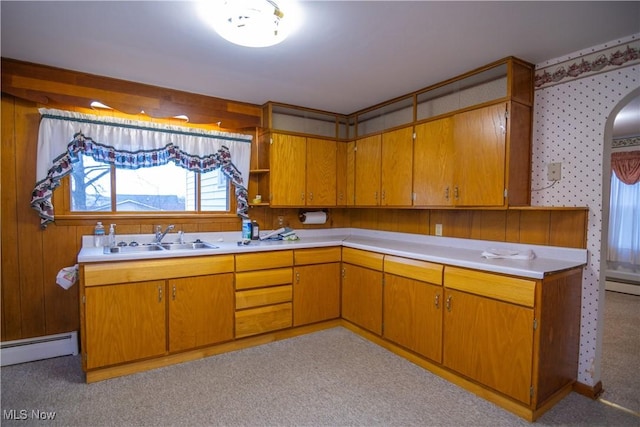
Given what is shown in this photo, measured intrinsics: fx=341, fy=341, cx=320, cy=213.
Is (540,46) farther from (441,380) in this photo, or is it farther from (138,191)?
(138,191)

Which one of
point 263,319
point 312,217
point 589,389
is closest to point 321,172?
point 312,217

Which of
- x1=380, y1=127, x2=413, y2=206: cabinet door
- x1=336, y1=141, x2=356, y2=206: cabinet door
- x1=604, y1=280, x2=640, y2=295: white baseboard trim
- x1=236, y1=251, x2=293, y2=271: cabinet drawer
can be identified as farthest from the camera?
x1=604, y1=280, x2=640, y2=295: white baseboard trim

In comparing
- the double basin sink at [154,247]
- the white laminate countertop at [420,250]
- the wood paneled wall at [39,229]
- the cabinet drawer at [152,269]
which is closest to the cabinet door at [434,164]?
the wood paneled wall at [39,229]

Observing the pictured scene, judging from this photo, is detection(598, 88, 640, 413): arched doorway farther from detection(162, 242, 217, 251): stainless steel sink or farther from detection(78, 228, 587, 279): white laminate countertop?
detection(162, 242, 217, 251): stainless steel sink

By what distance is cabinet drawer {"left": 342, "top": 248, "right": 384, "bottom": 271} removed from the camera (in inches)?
122

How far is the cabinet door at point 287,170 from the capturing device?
11.4 ft

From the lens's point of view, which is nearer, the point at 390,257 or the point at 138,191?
the point at 390,257

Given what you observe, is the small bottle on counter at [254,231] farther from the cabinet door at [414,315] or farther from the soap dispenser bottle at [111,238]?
the cabinet door at [414,315]

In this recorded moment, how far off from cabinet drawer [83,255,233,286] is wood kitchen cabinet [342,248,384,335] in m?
1.19

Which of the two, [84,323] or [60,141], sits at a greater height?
[60,141]

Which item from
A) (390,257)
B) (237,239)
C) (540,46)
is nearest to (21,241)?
(237,239)

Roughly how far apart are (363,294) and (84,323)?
2.25 m

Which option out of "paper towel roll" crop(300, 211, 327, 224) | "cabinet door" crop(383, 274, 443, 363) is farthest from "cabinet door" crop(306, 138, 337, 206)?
"cabinet door" crop(383, 274, 443, 363)

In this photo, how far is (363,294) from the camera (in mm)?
3270
